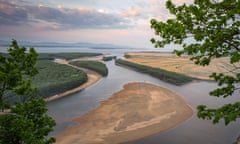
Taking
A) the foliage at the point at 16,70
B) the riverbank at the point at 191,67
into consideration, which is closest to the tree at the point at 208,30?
the foliage at the point at 16,70

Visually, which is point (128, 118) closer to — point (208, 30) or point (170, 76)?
point (208, 30)

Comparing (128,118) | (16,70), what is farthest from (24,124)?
(128,118)

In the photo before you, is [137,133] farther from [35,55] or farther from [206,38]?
[206,38]

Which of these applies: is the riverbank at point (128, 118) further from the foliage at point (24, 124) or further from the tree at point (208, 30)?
the tree at point (208, 30)

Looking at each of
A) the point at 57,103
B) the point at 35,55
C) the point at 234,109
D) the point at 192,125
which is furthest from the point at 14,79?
the point at 57,103

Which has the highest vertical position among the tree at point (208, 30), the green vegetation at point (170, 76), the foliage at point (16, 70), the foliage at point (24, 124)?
the tree at point (208, 30)

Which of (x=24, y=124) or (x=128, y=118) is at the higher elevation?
(x=24, y=124)

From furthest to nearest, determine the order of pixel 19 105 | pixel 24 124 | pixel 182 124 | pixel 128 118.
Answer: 1. pixel 128 118
2. pixel 182 124
3. pixel 19 105
4. pixel 24 124
